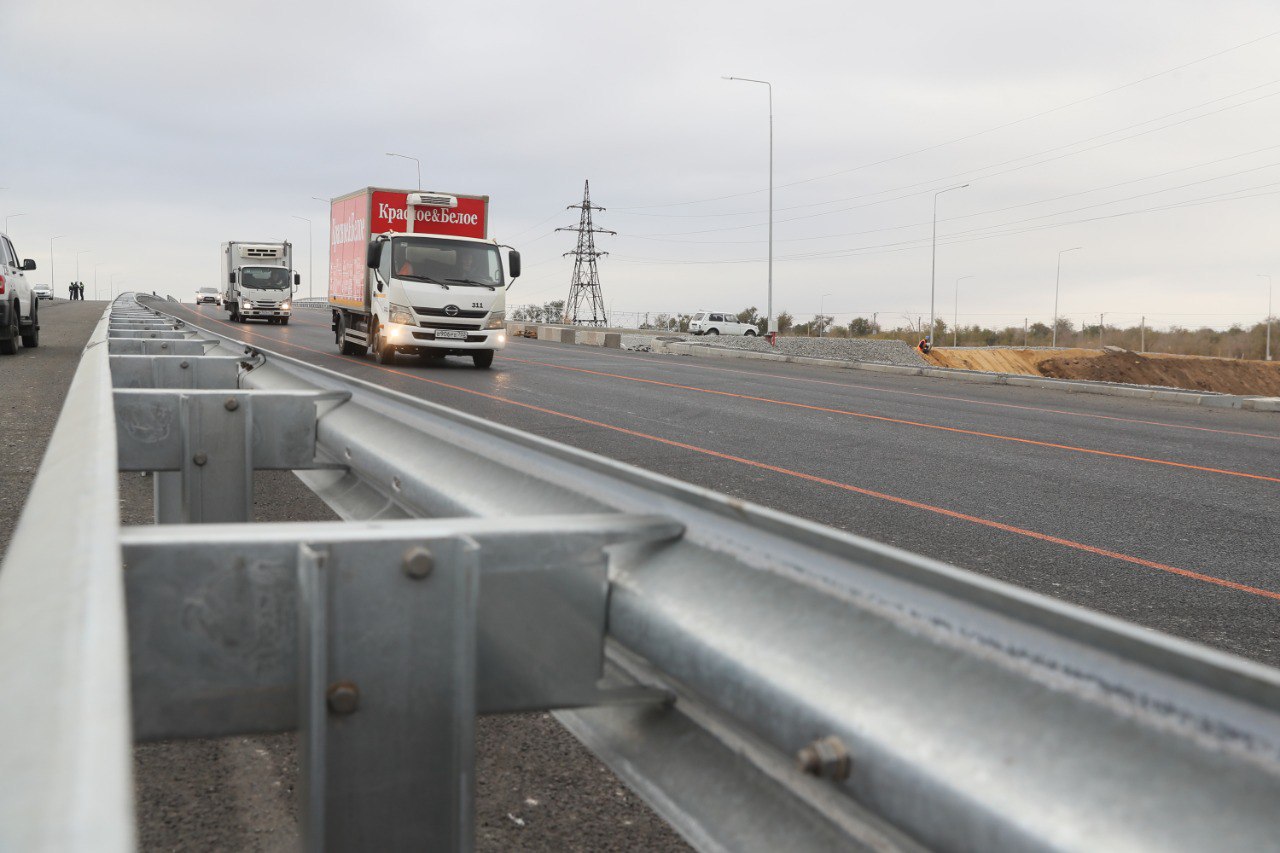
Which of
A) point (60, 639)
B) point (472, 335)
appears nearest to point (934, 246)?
point (472, 335)

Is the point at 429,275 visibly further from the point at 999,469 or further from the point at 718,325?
the point at 718,325

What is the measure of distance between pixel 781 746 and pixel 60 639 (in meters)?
0.72

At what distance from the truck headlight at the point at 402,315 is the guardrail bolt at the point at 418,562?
21.1 meters

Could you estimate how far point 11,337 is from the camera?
20.7 meters

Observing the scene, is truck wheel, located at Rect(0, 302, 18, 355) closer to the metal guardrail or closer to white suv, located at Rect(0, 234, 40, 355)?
white suv, located at Rect(0, 234, 40, 355)

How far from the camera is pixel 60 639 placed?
97 cm

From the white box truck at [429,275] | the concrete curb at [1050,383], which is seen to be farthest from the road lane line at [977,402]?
the white box truck at [429,275]

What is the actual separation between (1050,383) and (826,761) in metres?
24.5

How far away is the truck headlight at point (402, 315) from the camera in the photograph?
22047mm

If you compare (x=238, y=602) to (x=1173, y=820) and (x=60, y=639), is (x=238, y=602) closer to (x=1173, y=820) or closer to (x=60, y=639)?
(x=60, y=639)

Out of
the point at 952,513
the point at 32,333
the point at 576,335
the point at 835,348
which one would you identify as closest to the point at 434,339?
the point at 32,333

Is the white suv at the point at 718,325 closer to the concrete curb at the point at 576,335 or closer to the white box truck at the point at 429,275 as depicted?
the concrete curb at the point at 576,335

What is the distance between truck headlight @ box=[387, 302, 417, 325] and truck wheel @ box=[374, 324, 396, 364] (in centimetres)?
56

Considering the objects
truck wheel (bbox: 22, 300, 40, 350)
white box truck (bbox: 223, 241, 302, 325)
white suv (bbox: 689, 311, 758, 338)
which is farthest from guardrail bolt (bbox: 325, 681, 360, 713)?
white suv (bbox: 689, 311, 758, 338)
